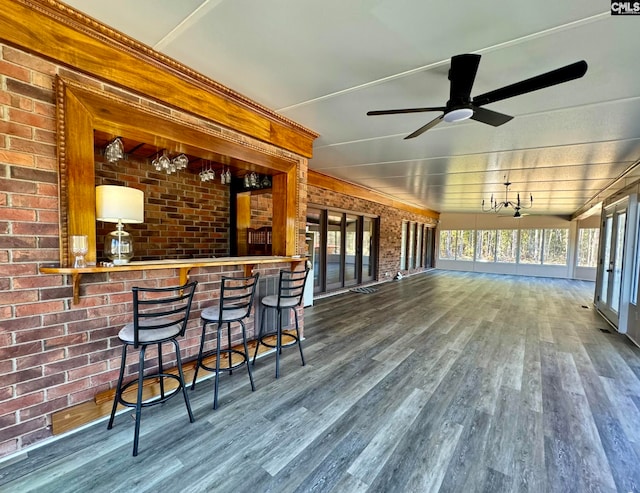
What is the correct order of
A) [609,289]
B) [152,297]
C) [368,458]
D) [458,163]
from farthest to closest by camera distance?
[609,289]
[458,163]
[152,297]
[368,458]

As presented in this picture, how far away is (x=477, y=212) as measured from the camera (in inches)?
461

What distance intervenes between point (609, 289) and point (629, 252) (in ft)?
4.10

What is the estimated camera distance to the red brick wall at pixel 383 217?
6.21 metres

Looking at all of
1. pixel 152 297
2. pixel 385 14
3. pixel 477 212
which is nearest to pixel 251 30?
pixel 385 14

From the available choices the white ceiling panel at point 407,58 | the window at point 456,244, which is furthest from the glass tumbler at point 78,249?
the window at point 456,244

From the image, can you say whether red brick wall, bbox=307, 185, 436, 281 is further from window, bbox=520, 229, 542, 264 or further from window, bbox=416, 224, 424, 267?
window, bbox=520, 229, 542, 264

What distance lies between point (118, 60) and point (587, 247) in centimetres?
1416

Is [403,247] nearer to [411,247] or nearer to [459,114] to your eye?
[411,247]

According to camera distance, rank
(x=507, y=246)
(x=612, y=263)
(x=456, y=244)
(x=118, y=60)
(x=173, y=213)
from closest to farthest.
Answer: (x=118, y=60), (x=173, y=213), (x=612, y=263), (x=507, y=246), (x=456, y=244)

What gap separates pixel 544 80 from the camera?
1.60m

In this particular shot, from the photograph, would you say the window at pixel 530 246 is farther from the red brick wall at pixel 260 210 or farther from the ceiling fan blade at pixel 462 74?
the ceiling fan blade at pixel 462 74

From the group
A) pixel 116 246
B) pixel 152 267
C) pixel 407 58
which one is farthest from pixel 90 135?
pixel 407 58

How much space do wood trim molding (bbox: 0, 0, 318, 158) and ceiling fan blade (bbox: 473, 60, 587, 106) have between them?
2.09 m

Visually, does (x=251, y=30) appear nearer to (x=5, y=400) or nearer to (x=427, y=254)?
(x=5, y=400)
